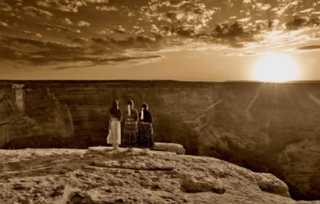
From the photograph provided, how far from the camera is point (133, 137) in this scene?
20.2ft

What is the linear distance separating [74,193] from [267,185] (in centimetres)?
473

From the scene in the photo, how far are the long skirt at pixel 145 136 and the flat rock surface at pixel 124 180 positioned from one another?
0.38 metres

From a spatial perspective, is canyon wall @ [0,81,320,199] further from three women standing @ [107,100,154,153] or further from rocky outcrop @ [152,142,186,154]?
three women standing @ [107,100,154,153]

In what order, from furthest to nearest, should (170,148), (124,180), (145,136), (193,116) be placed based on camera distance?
(193,116)
(170,148)
(145,136)
(124,180)

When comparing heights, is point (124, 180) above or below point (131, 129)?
below

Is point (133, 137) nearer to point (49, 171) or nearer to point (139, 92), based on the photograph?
point (49, 171)

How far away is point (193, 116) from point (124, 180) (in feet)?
47.4

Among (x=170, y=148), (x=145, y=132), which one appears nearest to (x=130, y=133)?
(x=145, y=132)

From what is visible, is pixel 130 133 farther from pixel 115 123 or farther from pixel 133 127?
pixel 115 123

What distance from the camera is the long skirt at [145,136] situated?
19.7 ft

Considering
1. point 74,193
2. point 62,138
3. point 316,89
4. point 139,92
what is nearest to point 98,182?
point 74,193

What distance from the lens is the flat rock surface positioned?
12.5 ft

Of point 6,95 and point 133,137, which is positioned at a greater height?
point 6,95

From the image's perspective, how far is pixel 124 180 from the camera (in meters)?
4.50
